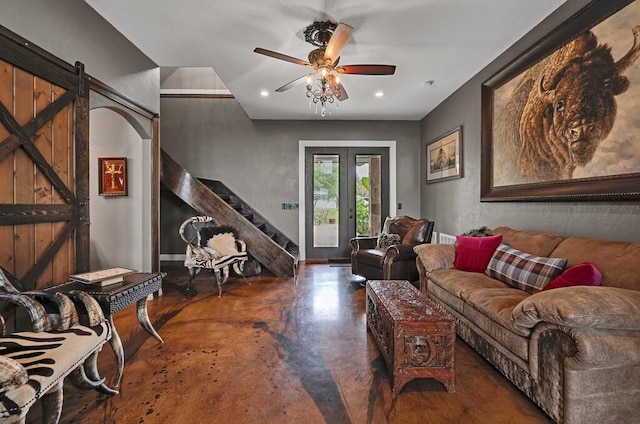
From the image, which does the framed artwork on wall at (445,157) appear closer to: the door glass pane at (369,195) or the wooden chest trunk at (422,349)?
the door glass pane at (369,195)

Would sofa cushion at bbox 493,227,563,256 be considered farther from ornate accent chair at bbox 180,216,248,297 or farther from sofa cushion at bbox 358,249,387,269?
ornate accent chair at bbox 180,216,248,297

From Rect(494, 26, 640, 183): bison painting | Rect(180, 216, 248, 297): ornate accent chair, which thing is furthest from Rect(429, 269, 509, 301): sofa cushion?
Rect(180, 216, 248, 297): ornate accent chair

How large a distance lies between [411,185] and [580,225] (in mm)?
3680

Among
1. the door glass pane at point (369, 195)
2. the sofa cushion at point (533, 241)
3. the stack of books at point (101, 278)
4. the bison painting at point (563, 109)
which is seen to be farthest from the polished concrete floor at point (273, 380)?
the door glass pane at point (369, 195)

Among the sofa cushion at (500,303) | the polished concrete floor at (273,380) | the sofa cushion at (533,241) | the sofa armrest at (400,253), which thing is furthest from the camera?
the sofa armrest at (400,253)

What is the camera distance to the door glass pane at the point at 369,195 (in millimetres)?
5941

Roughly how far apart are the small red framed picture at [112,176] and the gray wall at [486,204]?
4526 mm

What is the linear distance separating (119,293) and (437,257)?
9.10ft

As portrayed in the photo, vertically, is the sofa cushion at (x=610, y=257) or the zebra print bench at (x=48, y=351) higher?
the sofa cushion at (x=610, y=257)

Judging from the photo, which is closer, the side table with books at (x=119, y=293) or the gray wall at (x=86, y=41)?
A: the side table with books at (x=119, y=293)

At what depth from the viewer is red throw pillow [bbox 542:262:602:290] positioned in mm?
1795

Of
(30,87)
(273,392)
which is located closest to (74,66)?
(30,87)

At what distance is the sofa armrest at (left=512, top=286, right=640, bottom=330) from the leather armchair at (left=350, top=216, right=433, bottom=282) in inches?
86.1

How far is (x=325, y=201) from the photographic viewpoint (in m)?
5.92
